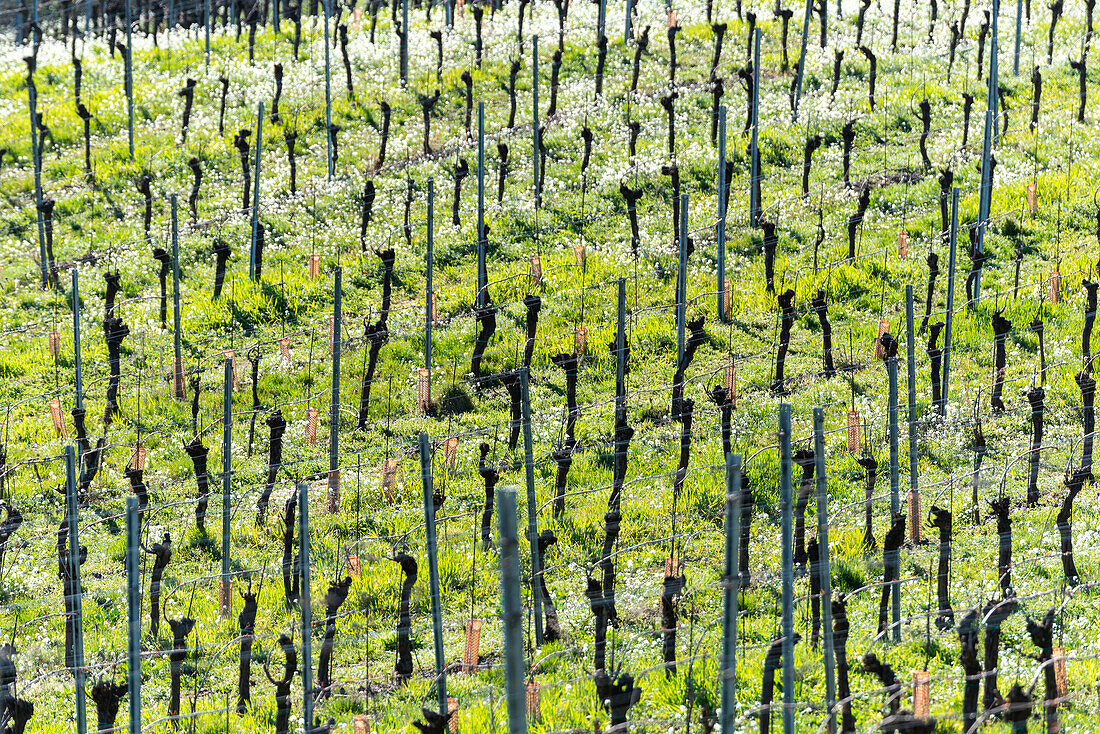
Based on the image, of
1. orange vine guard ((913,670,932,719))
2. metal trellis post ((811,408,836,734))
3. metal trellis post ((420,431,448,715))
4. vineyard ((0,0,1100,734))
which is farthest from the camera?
vineyard ((0,0,1100,734))

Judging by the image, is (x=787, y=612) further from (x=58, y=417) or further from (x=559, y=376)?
(x=58, y=417)

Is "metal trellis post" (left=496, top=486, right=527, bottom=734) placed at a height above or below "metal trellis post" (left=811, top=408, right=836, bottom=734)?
above

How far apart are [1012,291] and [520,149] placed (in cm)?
761

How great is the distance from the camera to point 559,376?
53.0 feet

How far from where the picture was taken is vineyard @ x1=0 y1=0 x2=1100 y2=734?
11.0 m

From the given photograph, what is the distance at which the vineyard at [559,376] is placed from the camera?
11.0 metres

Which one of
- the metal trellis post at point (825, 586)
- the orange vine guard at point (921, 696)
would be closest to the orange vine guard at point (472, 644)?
the metal trellis post at point (825, 586)

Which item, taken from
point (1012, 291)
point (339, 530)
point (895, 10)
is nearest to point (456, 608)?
point (339, 530)

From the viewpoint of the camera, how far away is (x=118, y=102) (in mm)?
23953

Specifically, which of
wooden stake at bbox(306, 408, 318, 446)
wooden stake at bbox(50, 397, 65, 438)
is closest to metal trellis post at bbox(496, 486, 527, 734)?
wooden stake at bbox(306, 408, 318, 446)

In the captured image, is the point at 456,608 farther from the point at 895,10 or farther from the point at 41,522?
the point at 895,10

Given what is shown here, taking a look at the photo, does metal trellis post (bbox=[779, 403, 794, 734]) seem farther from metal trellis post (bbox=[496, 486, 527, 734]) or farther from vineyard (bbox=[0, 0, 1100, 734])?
metal trellis post (bbox=[496, 486, 527, 734])

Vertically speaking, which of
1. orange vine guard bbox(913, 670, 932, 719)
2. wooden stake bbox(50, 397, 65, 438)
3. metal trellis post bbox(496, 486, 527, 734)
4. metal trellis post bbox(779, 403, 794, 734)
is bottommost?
wooden stake bbox(50, 397, 65, 438)

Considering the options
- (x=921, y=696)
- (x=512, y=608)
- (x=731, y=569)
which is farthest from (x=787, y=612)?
(x=512, y=608)
